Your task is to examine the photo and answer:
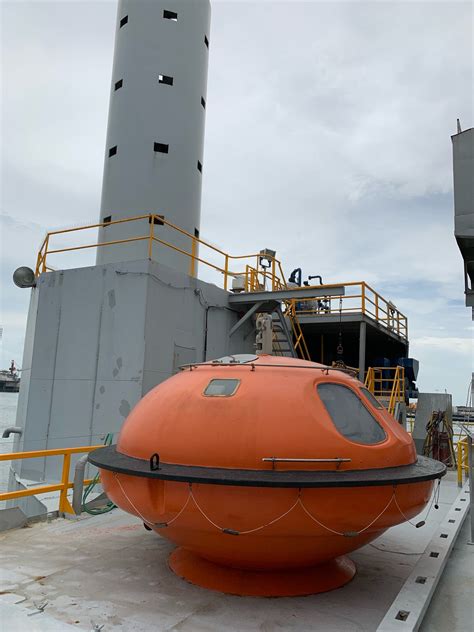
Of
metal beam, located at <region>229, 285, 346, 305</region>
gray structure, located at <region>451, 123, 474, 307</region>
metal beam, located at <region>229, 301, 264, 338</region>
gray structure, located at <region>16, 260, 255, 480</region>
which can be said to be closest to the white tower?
metal beam, located at <region>229, 285, 346, 305</region>

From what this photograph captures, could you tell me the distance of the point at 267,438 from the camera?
431cm

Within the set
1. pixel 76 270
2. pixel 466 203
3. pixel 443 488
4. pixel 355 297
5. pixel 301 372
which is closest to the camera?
pixel 301 372

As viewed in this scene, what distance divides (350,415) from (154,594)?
240 cm

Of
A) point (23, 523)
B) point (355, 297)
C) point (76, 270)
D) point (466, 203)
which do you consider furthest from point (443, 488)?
point (76, 270)

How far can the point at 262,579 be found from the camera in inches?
187

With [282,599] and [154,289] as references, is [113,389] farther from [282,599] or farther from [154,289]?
[282,599]

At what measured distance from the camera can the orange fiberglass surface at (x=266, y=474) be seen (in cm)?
414

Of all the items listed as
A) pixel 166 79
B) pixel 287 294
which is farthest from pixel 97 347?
pixel 166 79

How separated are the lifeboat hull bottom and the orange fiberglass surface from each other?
0.03 feet

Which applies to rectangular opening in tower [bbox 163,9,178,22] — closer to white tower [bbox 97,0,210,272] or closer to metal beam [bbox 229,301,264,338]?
white tower [bbox 97,0,210,272]

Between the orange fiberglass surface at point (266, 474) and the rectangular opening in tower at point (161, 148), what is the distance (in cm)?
1080

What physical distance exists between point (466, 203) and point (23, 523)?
6883mm

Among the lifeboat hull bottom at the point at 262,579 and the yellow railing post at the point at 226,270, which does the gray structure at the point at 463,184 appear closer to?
the lifeboat hull bottom at the point at 262,579

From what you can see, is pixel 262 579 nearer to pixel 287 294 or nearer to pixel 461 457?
pixel 461 457
